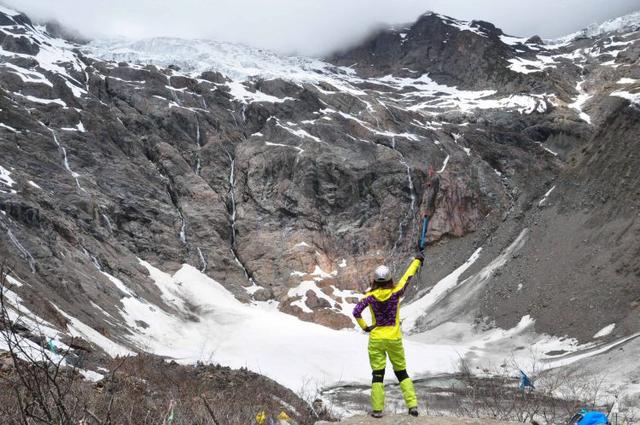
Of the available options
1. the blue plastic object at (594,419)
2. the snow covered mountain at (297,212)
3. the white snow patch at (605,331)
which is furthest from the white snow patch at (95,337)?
the white snow patch at (605,331)

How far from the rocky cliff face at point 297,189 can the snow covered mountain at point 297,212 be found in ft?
0.86

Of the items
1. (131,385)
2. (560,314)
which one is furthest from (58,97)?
(131,385)

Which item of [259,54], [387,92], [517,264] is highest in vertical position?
[259,54]

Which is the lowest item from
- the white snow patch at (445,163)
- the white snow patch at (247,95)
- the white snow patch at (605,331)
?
the white snow patch at (605,331)

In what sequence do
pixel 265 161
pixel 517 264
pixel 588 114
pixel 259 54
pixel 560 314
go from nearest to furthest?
pixel 560 314, pixel 517 264, pixel 265 161, pixel 588 114, pixel 259 54

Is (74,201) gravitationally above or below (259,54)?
below

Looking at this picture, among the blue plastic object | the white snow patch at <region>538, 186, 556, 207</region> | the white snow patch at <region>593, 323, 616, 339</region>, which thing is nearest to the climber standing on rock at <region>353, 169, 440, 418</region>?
the blue plastic object

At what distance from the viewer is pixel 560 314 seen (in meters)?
39.3

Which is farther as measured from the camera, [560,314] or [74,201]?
[74,201]

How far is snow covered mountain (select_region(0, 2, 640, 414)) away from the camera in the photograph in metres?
39.2

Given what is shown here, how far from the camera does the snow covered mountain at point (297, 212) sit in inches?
1543

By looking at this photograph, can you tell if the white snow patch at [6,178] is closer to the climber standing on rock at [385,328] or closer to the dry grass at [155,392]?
the dry grass at [155,392]

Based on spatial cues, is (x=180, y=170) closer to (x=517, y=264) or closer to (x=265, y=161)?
(x=265, y=161)

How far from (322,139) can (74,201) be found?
3702cm
